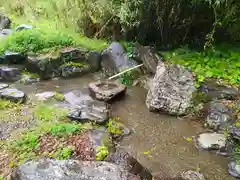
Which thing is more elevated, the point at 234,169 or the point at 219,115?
the point at 219,115

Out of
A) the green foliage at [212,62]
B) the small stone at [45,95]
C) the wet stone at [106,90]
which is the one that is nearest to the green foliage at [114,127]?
the wet stone at [106,90]

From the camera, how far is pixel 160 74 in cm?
483

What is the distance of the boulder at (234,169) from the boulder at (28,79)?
145 inches

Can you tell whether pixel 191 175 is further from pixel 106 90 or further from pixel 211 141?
pixel 106 90

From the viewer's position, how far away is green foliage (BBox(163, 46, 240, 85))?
4.85 metres

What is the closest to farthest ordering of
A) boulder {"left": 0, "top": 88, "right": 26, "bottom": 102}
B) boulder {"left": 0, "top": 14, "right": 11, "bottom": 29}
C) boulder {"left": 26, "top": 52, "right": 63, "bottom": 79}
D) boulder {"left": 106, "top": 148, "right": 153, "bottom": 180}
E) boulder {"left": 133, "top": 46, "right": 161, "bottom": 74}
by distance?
boulder {"left": 106, "top": 148, "right": 153, "bottom": 180}
boulder {"left": 0, "top": 88, "right": 26, "bottom": 102}
boulder {"left": 133, "top": 46, "right": 161, "bottom": 74}
boulder {"left": 26, "top": 52, "right": 63, "bottom": 79}
boulder {"left": 0, "top": 14, "right": 11, "bottom": 29}

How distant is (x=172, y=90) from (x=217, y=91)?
0.68 meters

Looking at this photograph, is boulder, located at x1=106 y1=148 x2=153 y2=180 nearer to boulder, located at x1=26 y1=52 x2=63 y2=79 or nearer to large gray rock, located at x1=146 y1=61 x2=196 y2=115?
large gray rock, located at x1=146 y1=61 x2=196 y2=115

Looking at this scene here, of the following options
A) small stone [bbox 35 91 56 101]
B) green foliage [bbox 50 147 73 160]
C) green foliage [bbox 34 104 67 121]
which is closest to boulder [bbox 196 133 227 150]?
green foliage [bbox 50 147 73 160]

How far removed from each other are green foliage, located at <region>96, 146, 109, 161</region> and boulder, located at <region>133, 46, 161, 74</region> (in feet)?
7.30

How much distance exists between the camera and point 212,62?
16.8ft

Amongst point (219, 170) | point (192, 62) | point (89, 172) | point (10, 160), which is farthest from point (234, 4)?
point (10, 160)

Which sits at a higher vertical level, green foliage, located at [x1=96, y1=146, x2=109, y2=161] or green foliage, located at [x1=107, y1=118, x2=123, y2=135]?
green foliage, located at [x1=96, y1=146, x2=109, y2=161]

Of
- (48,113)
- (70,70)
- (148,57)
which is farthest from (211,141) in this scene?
(70,70)
